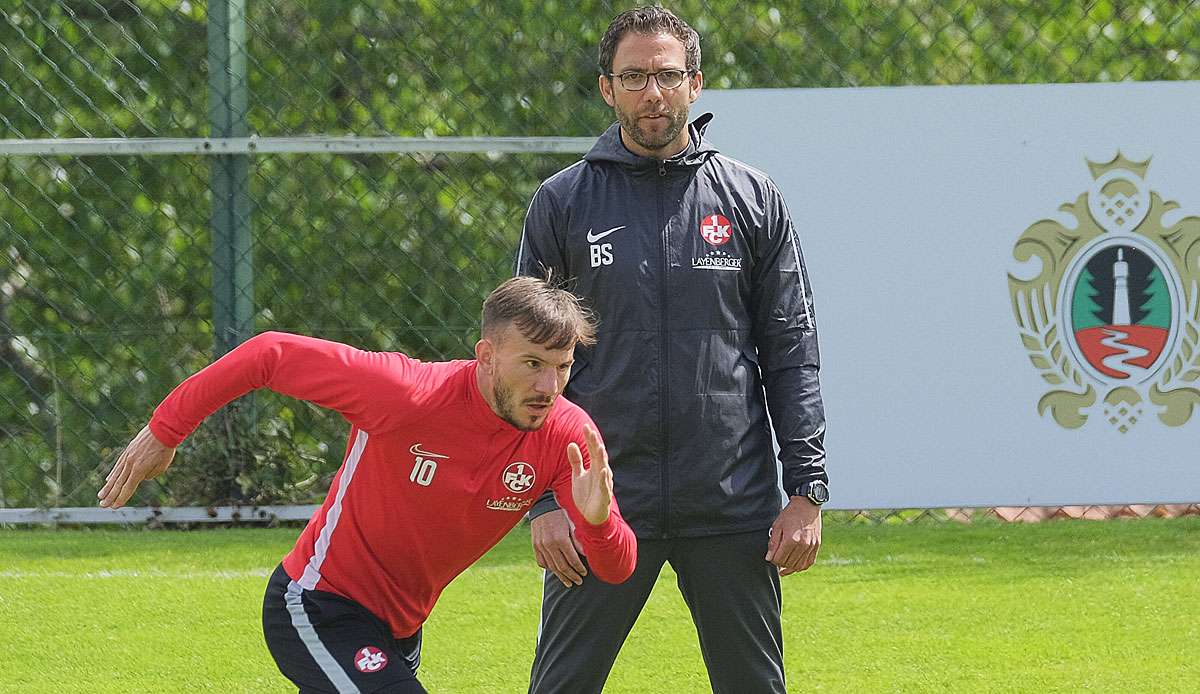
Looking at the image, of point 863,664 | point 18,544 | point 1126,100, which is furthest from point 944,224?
point 18,544

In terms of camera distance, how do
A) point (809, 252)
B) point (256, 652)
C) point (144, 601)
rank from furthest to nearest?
point (809, 252) → point (144, 601) → point (256, 652)

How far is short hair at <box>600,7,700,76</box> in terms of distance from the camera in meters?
3.28

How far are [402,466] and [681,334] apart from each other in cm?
63

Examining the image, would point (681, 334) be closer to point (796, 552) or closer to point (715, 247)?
point (715, 247)

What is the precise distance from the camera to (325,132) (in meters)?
7.29

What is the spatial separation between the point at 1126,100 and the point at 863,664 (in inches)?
117

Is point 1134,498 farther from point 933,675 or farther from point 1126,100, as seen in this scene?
point 933,675

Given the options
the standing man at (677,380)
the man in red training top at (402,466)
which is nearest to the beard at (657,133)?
the standing man at (677,380)

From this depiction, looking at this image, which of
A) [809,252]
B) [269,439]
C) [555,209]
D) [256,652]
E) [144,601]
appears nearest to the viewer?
[555,209]

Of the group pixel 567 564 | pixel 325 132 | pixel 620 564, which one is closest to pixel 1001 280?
pixel 325 132

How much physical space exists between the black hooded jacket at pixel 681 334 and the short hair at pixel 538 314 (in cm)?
22

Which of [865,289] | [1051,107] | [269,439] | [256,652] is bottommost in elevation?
[256,652]

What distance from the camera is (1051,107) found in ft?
21.0

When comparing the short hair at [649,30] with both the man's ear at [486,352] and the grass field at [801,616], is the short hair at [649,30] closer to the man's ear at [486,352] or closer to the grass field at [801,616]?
the man's ear at [486,352]
